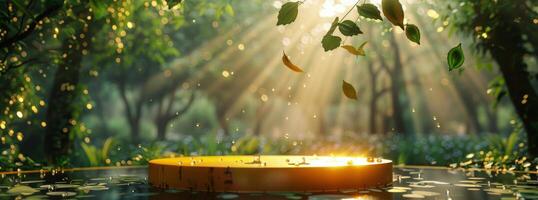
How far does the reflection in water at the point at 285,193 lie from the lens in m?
7.18

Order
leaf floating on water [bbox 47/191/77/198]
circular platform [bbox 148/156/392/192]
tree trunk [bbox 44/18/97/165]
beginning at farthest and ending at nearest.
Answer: tree trunk [bbox 44/18/97/165], circular platform [bbox 148/156/392/192], leaf floating on water [bbox 47/191/77/198]

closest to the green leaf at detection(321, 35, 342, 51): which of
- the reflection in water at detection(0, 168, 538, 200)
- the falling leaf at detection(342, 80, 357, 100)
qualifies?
the falling leaf at detection(342, 80, 357, 100)

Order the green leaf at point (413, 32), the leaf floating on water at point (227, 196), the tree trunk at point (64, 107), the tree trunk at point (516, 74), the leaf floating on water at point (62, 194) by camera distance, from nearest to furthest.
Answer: the green leaf at point (413, 32) < the leaf floating on water at point (227, 196) < the leaf floating on water at point (62, 194) < the tree trunk at point (516, 74) < the tree trunk at point (64, 107)

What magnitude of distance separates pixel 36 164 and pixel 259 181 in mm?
7072

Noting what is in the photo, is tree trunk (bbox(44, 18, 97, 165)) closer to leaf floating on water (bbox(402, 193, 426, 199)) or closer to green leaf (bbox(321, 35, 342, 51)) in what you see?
leaf floating on water (bbox(402, 193, 426, 199))

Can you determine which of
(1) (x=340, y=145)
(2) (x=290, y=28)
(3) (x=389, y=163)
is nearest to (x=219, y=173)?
(3) (x=389, y=163)

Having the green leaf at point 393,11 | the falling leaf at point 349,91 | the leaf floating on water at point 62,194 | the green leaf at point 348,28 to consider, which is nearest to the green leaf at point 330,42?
the green leaf at point 348,28

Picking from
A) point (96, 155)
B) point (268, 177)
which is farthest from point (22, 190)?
point (96, 155)

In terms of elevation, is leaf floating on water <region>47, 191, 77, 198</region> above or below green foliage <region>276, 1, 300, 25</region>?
below

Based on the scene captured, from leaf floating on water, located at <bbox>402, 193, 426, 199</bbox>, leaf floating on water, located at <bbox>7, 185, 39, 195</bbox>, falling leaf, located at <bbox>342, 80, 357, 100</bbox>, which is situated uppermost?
falling leaf, located at <bbox>342, 80, 357, 100</bbox>

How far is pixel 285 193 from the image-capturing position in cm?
745

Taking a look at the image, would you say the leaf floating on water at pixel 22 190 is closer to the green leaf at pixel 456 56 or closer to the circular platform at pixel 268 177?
the circular platform at pixel 268 177

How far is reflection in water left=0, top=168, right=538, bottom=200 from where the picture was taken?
718 cm

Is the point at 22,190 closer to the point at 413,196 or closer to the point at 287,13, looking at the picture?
the point at 413,196
